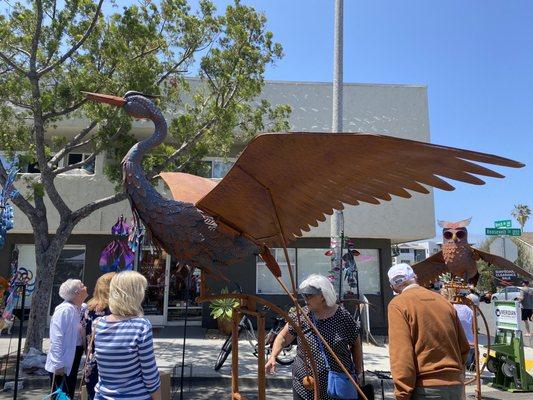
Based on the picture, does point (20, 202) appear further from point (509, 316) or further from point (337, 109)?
point (509, 316)

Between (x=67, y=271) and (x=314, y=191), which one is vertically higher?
(x=314, y=191)

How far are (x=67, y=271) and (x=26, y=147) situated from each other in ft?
15.1

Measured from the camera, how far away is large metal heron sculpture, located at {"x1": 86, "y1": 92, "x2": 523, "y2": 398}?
6.32ft

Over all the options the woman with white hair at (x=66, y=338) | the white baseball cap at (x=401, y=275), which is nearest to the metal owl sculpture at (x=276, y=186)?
the white baseball cap at (x=401, y=275)

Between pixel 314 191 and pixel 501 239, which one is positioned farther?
pixel 501 239

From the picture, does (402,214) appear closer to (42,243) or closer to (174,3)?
(174,3)

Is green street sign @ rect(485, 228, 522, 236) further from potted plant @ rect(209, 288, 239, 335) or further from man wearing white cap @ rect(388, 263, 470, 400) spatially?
man wearing white cap @ rect(388, 263, 470, 400)

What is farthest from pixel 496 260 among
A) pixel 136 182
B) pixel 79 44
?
pixel 79 44

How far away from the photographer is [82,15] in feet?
24.7

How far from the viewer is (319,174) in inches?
88.5

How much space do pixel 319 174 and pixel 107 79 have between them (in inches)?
252

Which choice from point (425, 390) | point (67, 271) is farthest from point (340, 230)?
point (67, 271)

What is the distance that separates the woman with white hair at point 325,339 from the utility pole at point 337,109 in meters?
3.77

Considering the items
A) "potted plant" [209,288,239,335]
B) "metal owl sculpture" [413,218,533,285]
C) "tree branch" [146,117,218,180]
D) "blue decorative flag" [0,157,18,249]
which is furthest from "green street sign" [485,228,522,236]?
"blue decorative flag" [0,157,18,249]
